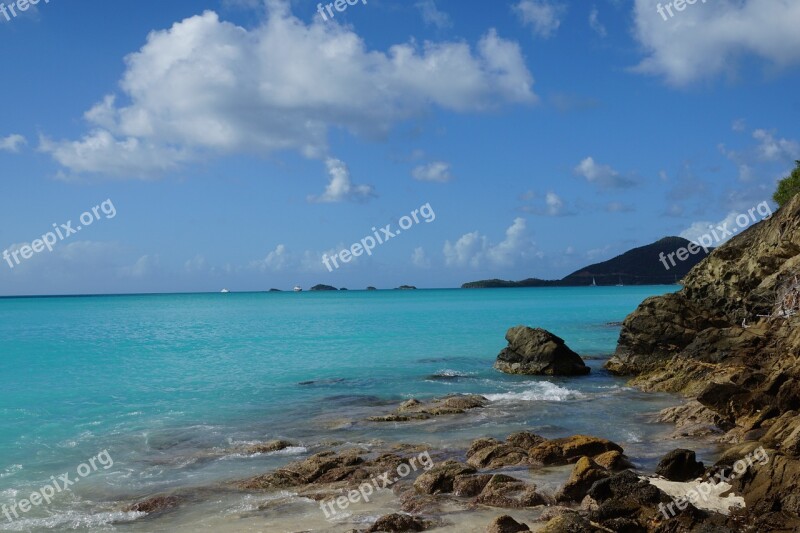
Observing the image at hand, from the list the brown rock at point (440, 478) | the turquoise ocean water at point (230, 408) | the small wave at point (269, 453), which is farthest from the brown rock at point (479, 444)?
the small wave at point (269, 453)

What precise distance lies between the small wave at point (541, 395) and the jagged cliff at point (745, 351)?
11.9 ft

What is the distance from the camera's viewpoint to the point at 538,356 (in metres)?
33.5

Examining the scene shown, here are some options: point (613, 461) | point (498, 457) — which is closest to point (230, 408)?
point (498, 457)

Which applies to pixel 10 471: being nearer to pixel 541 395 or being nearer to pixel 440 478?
pixel 440 478

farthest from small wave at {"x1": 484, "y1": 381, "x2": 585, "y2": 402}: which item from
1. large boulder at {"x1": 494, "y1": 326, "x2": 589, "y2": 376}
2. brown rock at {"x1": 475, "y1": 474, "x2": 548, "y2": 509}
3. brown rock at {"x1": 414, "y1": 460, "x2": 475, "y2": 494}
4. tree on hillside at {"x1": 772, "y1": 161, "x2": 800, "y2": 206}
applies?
tree on hillside at {"x1": 772, "y1": 161, "x2": 800, "y2": 206}

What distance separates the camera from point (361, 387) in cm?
3167

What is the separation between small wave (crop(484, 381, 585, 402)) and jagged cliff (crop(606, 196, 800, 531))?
3631 millimetres

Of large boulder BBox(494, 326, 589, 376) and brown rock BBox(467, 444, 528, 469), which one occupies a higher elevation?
large boulder BBox(494, 326, 589, 376)

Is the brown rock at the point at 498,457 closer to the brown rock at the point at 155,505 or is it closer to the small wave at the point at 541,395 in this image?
the brown rock at the point at 155,505

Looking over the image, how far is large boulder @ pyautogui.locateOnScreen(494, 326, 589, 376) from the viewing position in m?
32.9

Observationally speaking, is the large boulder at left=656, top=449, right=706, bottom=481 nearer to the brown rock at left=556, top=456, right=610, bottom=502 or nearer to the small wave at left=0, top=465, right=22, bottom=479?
the brown rock at left=556, top=456, right=610, bottom=502

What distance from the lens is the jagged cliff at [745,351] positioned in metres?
11.6

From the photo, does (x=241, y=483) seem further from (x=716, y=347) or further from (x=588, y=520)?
(x=716, y=347)

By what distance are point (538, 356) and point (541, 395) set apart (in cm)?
679
